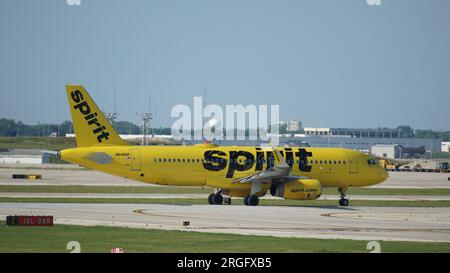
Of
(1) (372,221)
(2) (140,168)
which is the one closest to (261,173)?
(2) (140,168)

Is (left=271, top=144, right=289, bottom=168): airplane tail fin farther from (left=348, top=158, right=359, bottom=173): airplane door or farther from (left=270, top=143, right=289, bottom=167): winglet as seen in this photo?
(left=348, top=158, right=359, bottom=173): airplane door

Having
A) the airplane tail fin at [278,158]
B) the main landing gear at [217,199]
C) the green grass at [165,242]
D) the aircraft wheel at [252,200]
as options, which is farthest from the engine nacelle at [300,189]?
the green grass at [165,242]

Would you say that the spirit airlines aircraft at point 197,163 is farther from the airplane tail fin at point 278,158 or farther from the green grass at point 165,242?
the green grass at point 165,242

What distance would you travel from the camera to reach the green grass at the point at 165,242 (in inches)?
1366

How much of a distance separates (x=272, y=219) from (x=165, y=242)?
13.7 m

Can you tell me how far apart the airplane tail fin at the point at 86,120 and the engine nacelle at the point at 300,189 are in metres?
11.8

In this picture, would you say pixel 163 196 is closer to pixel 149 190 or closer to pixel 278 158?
pixel 149 190

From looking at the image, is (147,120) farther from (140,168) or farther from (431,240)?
(431,240)

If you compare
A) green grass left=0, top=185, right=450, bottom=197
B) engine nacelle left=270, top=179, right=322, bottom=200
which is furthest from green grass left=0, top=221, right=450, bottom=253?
green grass left=0, top=185, right=450, bottom=197

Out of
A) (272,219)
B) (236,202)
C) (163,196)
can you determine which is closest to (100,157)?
(236,202)

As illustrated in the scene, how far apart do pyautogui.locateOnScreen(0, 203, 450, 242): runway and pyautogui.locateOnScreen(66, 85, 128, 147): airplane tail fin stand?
5.44 meters

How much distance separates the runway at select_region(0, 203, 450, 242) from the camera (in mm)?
42938

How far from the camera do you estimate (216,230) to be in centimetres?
4278

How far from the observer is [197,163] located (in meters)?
62.8
